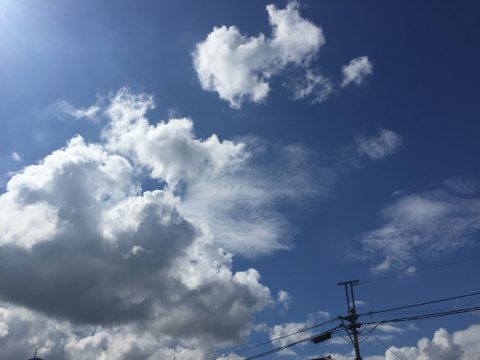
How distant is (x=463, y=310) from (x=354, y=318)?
1083cm

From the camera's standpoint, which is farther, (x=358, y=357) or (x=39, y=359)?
(x=39, y=359)

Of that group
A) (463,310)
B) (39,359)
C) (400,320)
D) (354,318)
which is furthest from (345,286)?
(39,359)

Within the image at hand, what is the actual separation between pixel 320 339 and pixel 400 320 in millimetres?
6724

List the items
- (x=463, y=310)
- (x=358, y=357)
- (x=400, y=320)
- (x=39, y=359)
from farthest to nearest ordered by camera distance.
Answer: (x=39, y=359) < (x=358, y=357) < (x=400, y=320) < (x=463, y=310)

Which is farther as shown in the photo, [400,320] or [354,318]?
[354,318]

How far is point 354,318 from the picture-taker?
3575 cm

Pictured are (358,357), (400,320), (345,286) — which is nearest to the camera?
(400,320)

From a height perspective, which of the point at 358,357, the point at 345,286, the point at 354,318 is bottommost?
the point at 358,357

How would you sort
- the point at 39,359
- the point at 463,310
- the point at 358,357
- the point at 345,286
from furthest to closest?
the point at 39,359
the point at 345,286
the point at 358,357
the point at 463,310

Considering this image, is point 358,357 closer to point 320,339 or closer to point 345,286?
point 320,339

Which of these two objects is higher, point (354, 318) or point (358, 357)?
point (354, 318)

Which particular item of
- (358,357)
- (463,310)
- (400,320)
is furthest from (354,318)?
(463,310)

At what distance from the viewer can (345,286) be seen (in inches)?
1590

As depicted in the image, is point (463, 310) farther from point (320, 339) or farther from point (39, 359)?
point (39, 359)
